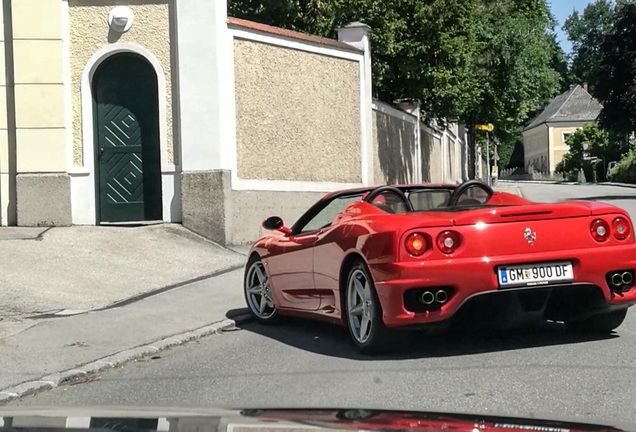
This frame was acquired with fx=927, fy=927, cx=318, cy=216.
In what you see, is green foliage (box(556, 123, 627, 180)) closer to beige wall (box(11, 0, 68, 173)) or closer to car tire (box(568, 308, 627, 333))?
beige wall (box(11, 0, 68, 173))

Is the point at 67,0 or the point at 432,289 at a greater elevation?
the point at 67,0

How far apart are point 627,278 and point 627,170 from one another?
59.1 m

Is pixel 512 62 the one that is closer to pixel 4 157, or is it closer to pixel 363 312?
pixel 4 157

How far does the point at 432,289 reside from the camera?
631 cm

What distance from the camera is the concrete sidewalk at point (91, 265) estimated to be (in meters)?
9.73

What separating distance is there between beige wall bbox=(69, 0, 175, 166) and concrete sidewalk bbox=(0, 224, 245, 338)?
5.54 ft

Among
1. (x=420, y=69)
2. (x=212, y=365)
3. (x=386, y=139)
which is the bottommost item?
(x=212, y=365)

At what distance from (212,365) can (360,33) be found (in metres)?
12.6

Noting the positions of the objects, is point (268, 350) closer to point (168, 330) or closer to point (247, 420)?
point (168, 330)

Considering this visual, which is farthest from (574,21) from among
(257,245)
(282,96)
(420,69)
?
(257,245)

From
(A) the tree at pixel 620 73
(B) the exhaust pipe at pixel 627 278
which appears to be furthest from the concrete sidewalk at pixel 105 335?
(A) the tree at pixel 620 73

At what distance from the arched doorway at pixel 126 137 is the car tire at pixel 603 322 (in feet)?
29.7

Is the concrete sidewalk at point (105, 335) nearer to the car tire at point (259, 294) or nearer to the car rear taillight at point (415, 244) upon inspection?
the car tire at point (259, 294)

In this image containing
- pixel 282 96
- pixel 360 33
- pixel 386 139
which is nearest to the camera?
pixel 282 96
